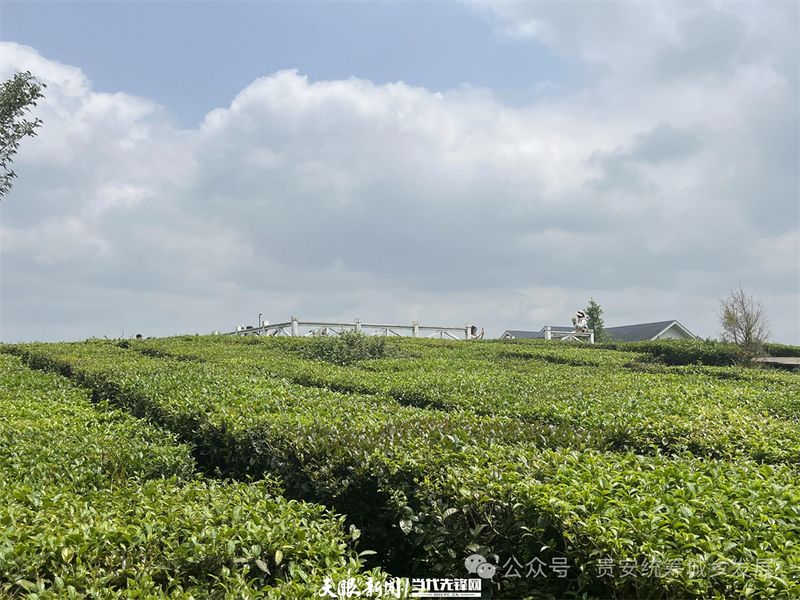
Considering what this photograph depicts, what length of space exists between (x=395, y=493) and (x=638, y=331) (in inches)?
1703

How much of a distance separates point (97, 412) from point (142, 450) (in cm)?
312

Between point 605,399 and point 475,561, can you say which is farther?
point 605,399

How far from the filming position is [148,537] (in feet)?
13.8

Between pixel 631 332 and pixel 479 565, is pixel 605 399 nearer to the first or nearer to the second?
pixel 479 565

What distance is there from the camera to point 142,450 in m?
6.88

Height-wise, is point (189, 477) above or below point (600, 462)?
below

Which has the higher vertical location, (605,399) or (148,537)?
(605,399)

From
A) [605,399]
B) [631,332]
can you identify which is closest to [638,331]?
[631,332]

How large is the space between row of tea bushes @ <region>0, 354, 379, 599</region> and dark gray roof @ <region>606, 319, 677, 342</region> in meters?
39.1

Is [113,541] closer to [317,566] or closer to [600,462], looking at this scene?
[317,566]

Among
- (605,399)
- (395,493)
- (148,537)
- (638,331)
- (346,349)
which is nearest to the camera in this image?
(148,537)

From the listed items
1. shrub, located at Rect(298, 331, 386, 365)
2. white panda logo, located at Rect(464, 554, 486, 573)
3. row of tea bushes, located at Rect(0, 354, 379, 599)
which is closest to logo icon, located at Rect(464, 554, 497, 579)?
white panda logo, located at Rect(464, 554, 486, 573)

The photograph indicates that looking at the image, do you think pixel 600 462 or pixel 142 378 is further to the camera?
pixel 142 378

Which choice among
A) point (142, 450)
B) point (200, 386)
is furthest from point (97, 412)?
point (142, 450)
